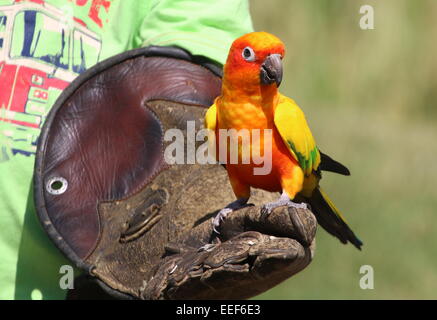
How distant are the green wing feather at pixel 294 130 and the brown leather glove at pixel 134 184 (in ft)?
0.45

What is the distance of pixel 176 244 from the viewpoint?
6.45 ft

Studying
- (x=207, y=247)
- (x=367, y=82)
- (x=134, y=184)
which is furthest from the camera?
(x=367, y=82)

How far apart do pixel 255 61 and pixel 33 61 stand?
1.73ft

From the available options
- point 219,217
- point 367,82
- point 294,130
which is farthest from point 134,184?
point 367,82

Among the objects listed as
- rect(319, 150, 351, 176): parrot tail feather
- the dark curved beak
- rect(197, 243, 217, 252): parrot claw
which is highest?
the dark curved beak

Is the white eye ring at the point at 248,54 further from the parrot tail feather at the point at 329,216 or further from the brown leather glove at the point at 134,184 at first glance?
the parrot tail feather at the point at 329,216

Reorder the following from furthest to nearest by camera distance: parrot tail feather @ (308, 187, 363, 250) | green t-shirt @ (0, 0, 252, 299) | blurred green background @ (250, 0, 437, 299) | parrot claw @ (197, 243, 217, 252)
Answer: blurred green background @ (250, 0, 437, 299) < parrot tail feather @ (308, 187, 363, 250) < green t-shirt @ (0, 0, 252, 299) < parrot claw @ (197, 243, 217, 252)

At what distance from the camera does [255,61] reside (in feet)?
6.23

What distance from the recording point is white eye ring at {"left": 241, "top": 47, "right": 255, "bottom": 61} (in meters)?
1.90

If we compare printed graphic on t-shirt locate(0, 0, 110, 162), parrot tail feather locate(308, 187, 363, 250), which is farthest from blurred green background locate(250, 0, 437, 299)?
printed graphic on t-shirt locate(0, 0, 110, 162)

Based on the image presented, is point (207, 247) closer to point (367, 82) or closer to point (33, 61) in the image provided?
point (33, 61)

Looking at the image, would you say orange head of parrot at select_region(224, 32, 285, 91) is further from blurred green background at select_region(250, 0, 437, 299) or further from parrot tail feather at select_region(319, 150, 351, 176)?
blurred green background at select_region(250, 0, 437, 299)

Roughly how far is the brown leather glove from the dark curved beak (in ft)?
0.83

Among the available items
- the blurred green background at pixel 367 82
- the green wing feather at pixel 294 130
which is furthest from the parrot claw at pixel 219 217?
the blurred green background at pixel 367 82
